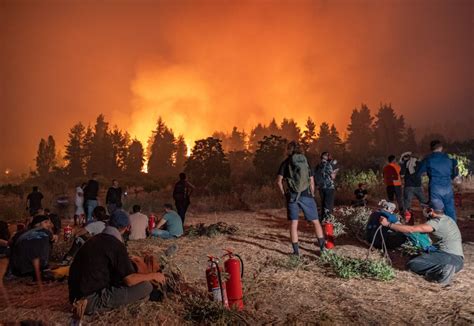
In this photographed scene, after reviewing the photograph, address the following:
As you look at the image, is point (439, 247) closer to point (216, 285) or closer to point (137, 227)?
point (216, 285)

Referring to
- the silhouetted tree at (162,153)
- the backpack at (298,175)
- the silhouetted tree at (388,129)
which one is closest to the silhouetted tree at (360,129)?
the silhouetted tree at (388,129)

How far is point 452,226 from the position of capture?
664 centimetres

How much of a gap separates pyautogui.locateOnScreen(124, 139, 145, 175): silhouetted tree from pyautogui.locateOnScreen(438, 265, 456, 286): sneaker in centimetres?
7726

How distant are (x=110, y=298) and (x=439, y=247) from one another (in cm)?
546

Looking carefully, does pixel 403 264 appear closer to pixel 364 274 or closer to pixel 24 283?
pixel 364 274

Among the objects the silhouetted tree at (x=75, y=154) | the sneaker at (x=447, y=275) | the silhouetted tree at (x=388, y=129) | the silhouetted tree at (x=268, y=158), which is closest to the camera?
the sneaker at (x=447, y=275)

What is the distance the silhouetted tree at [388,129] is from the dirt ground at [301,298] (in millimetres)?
105049

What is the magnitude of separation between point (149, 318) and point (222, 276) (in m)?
1.09

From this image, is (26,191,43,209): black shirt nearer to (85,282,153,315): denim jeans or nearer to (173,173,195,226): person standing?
(173,173,195,226): person standing

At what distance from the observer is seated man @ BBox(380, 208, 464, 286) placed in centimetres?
641

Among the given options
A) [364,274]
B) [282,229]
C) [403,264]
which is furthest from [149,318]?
[282,229]

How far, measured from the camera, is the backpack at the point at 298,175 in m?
7.98

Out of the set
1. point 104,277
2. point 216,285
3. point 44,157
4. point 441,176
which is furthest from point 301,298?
point 44,157

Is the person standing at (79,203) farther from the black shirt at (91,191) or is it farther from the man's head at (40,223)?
the man's head at (40,223)
